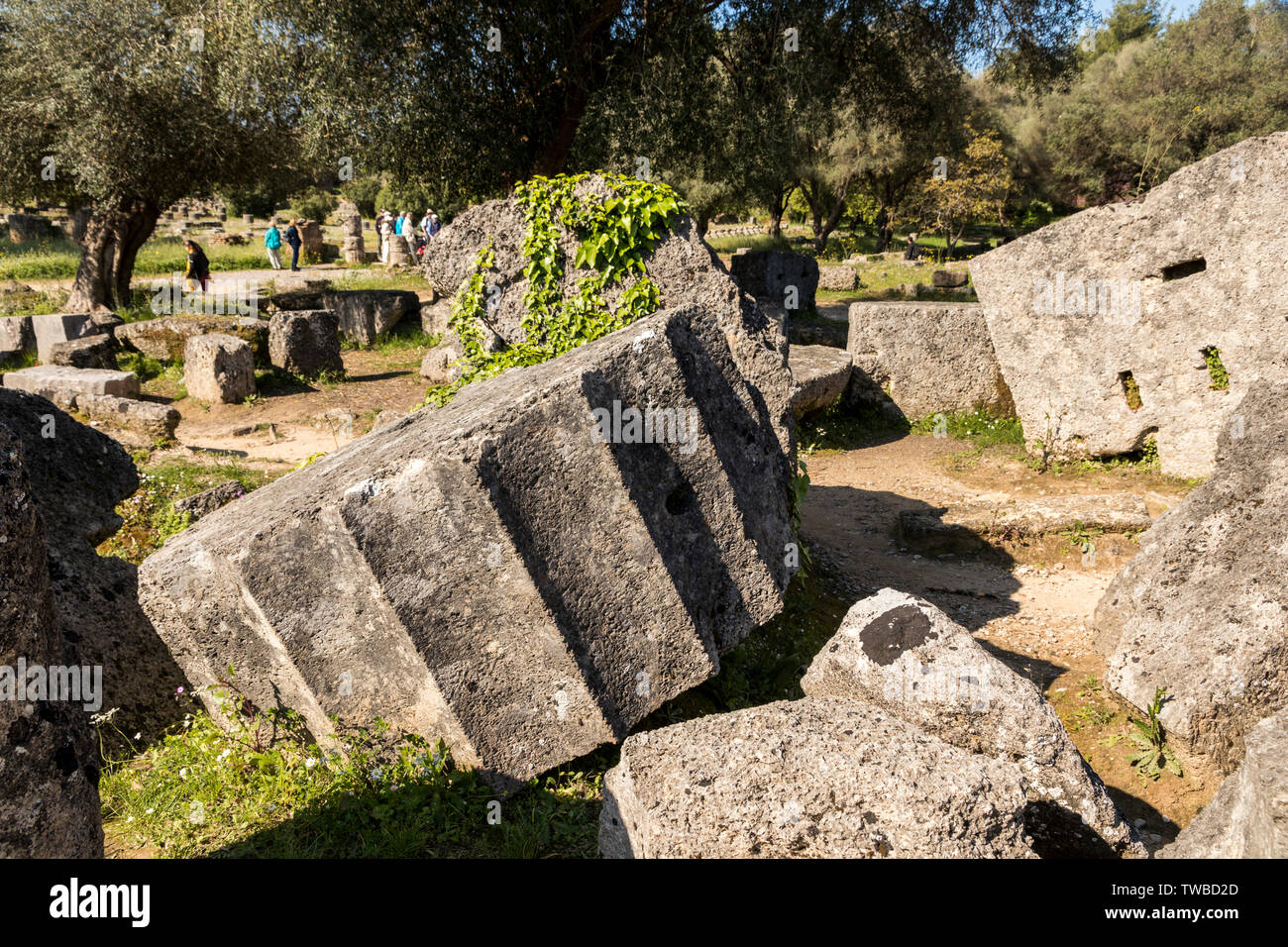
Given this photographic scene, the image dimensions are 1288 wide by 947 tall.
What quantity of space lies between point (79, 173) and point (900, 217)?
2654cm

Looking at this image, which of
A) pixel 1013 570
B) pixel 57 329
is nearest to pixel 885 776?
pixel 1013 570

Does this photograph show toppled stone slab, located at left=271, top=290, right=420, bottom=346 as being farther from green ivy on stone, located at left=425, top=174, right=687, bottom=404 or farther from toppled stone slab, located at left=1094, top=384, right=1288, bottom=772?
toppled stone slab, located at left=1094, top=384, right=1288, bottom=772

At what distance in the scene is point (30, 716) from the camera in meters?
2.63

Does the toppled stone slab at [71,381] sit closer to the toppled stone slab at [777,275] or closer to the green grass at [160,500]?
the green grass at [160,500]

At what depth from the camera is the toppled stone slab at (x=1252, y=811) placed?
2896 mm

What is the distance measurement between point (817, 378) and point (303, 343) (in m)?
8.14

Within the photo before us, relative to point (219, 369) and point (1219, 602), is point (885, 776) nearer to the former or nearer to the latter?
point (1219, 602)

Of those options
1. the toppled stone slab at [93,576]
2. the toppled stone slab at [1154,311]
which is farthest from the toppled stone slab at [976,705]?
the toppled stone slab at [1154,311]

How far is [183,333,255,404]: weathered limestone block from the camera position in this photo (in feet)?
42.5

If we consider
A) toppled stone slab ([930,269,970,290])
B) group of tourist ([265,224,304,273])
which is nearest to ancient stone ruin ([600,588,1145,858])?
toppled stone slab ([930,269,970,290])
